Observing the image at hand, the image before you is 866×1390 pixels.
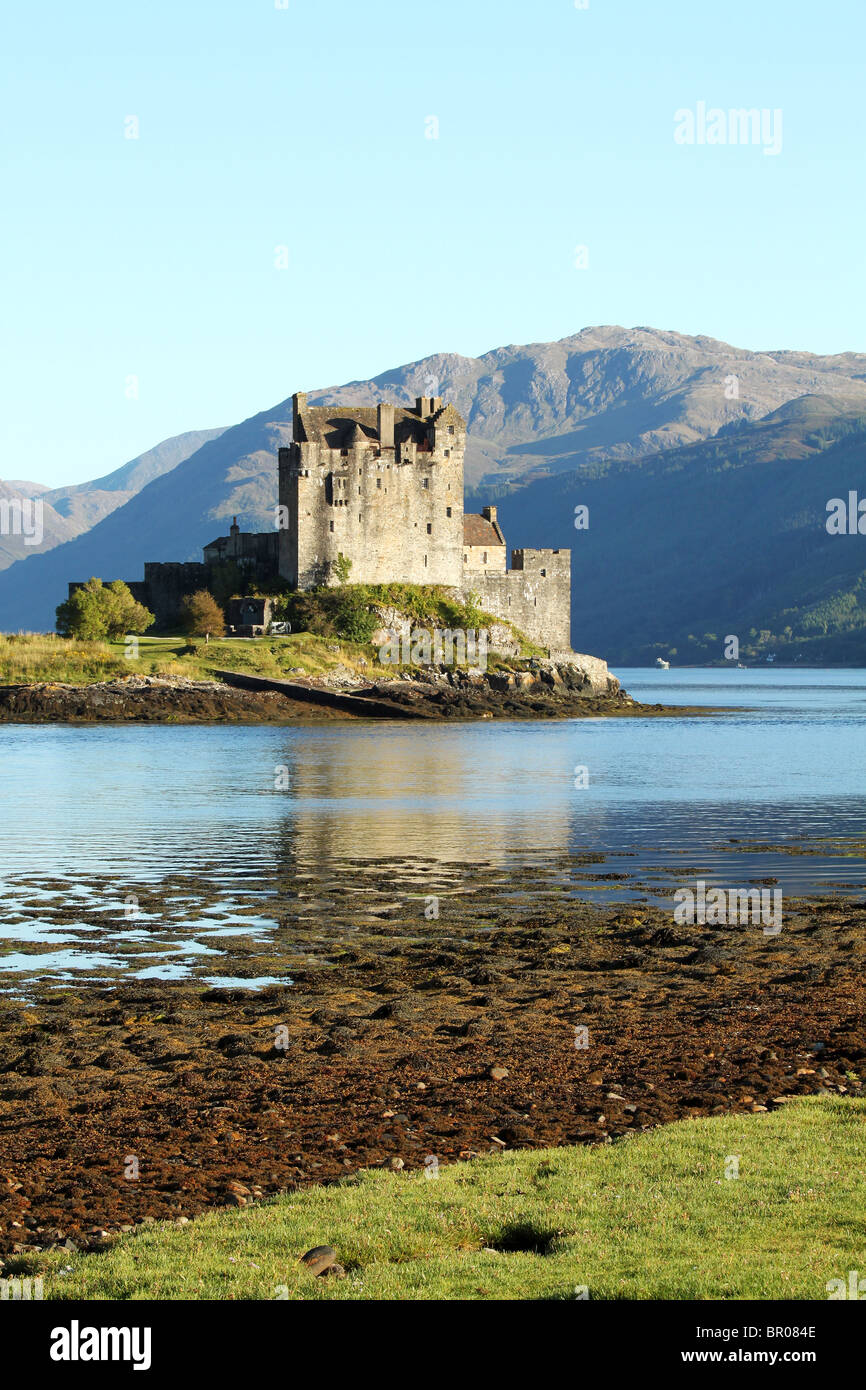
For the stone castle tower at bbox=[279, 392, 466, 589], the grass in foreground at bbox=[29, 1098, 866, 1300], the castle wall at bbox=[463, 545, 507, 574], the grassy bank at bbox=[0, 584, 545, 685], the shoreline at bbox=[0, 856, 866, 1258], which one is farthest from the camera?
the castle wall at bbox=[463, 545, 507, 574]

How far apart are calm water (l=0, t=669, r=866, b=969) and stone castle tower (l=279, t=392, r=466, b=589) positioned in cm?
2453

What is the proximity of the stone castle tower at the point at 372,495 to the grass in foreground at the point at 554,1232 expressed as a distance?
98102 millimetres

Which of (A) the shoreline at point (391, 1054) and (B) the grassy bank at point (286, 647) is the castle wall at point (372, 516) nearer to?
(B) the grassy bank at point (286, 647)

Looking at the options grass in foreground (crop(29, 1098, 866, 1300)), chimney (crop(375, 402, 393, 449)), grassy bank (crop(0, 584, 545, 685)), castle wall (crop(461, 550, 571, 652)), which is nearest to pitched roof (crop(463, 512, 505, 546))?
castle wall (crop(461, 550, 571, 652))

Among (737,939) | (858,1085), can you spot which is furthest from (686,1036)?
(737,939)

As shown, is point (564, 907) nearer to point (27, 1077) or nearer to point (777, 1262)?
point (27, 1077)

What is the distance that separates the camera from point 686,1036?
16828mm

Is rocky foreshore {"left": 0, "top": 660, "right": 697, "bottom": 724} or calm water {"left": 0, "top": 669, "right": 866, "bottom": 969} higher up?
rocky foreshore {"left": 0, "top": 660, "right": 697, "bottom": 724}

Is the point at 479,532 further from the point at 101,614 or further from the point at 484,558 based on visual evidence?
the point at 101,614

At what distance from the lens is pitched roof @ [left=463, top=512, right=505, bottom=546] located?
398ft

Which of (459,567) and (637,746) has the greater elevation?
(459,567)

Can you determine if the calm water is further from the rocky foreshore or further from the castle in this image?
the castle

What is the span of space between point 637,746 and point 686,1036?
2501 inches

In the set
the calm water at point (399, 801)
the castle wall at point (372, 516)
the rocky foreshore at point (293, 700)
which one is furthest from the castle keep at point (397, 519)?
the calm water at point (399, 801)
